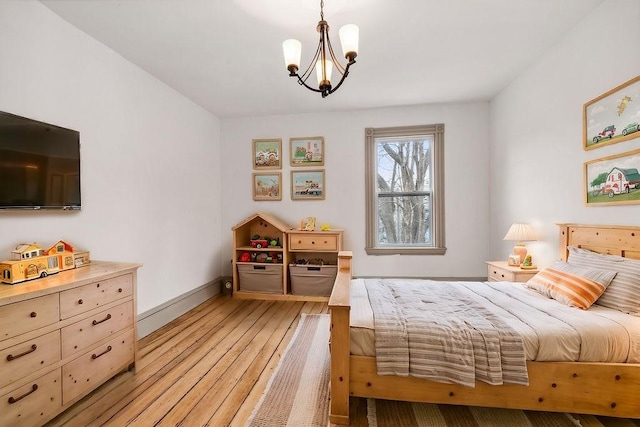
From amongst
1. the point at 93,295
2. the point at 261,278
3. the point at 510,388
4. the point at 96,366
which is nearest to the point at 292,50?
the point at 93,295

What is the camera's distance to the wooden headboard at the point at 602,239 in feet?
6.02

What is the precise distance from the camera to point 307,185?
166 inches

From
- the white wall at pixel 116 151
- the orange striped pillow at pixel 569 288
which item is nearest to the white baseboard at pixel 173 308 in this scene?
the white wall at pixel 116 151

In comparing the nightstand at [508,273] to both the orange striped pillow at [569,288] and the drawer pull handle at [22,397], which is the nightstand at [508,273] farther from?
the drawer pull handle at [22,397]

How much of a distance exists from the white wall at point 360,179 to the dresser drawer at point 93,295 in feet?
7.76

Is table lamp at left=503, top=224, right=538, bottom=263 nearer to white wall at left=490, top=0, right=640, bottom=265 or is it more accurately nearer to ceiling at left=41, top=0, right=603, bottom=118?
white wall at left=490, top=0, right=640, bottom=265

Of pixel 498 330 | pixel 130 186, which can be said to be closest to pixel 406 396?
pixel 498 330

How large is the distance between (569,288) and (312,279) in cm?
271

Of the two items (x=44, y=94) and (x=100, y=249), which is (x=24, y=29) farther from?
(x=100, y=249)

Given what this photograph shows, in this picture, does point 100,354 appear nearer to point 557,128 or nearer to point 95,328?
point 95,328

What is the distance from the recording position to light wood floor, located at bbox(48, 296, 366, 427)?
5.56ft

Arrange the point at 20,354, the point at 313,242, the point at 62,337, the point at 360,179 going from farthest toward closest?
1. the point at 360,179
2. the point at 313,242
3. the point at 62,337
4. the point at 20,354

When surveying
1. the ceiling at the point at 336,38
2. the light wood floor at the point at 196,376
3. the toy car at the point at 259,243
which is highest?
the ceiling at the point at 336,38

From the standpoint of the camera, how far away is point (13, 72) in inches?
70.3
